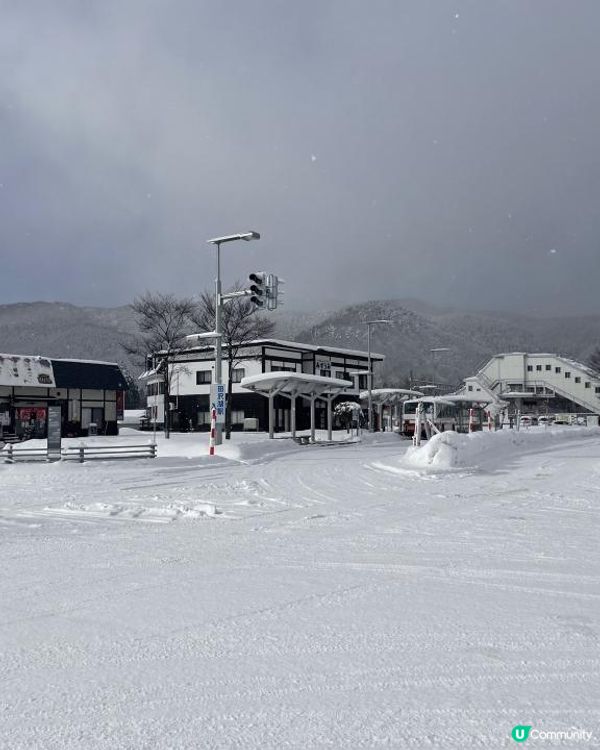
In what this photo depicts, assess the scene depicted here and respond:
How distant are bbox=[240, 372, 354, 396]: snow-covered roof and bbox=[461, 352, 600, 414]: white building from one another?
57.9 m

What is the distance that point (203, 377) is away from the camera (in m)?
61.3

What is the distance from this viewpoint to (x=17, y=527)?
9898 mm

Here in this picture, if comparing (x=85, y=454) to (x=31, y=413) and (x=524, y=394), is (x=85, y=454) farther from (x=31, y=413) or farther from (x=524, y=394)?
(x=524, y=394)

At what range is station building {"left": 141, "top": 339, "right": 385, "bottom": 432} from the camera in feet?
191

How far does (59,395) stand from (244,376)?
1844 centimetres

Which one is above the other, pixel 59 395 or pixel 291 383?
pixel 291 383

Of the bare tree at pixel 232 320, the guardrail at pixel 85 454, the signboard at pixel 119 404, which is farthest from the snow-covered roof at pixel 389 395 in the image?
the guardrail at pixel 85 454

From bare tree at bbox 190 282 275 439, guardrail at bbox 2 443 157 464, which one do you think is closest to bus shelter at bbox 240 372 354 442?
bare tree at bbox 190 282 275 439

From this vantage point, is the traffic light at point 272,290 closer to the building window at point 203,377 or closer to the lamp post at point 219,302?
the lamp post at point 219,302

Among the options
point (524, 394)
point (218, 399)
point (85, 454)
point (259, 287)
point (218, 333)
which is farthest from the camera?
point (524, 394)

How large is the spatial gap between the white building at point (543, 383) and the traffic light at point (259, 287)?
75123mm

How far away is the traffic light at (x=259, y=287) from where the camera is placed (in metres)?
21.2

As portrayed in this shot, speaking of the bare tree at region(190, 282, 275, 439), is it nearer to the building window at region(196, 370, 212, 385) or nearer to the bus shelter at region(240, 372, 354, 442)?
the bus shelter at region(240, 372, 354, 442)

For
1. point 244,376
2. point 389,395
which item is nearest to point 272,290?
point 389,395
